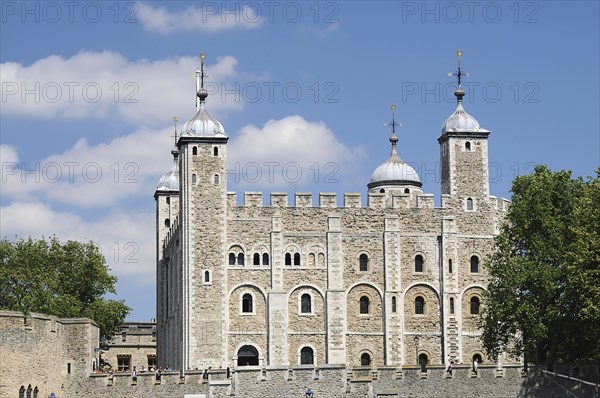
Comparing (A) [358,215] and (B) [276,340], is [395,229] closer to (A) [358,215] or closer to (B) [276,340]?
(A) [358,215]

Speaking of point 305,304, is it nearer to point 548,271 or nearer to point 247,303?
point 247,303

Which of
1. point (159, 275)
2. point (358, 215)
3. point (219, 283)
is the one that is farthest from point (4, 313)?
point (159, 275)

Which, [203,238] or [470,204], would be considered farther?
[470,204]

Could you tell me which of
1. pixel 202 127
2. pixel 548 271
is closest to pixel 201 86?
pixel 202 127

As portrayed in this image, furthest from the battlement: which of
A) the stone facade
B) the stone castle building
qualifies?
the stone facade

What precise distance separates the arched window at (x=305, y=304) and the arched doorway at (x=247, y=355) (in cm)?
337

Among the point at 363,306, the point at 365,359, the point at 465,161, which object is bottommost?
the point at 365,359

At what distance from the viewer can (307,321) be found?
7631cm

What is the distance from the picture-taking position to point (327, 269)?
76.8 meters

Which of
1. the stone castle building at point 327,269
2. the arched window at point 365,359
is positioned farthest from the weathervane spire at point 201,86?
the arched window at point 365,359

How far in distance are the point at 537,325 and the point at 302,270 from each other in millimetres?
18119

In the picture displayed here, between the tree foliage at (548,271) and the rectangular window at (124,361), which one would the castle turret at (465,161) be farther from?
the rectangular window at (124,361)

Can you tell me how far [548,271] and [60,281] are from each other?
1319 inches

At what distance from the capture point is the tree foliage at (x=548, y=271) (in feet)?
194
